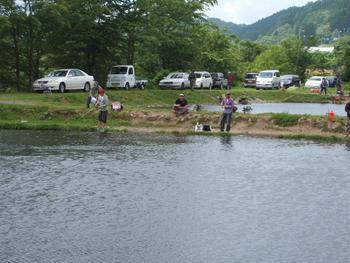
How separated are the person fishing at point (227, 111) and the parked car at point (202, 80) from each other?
98.7 feet

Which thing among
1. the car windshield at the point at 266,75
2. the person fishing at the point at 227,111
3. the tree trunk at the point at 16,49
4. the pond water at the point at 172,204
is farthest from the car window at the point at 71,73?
the car windshield at the point at 266,75

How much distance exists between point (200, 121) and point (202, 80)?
29.6m

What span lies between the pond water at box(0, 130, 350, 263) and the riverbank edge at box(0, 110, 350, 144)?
5955mm

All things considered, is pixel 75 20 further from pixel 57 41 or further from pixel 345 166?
pixel 345 166

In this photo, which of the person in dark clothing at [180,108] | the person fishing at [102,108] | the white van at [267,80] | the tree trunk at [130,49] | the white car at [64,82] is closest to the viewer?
the person fishing at [102,108]

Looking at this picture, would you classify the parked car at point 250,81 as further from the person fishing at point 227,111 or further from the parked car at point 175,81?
the person fishing at point 227,111

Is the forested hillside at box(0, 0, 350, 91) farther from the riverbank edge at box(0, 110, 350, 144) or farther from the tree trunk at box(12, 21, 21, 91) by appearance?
the riverbank edge at box(0, 110, 350, 144)

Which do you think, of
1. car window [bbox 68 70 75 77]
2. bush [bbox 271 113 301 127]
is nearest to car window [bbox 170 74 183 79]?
car window [bbox 68 70 75 77]

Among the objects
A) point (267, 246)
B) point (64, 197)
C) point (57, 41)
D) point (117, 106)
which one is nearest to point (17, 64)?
point (57, 41)

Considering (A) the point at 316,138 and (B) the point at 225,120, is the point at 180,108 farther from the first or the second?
(A) the point at 316,138

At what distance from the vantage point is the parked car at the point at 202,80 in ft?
208

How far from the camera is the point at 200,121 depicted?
3462cm

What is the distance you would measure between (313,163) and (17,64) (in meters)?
29.6

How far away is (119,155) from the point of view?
2389 cm
